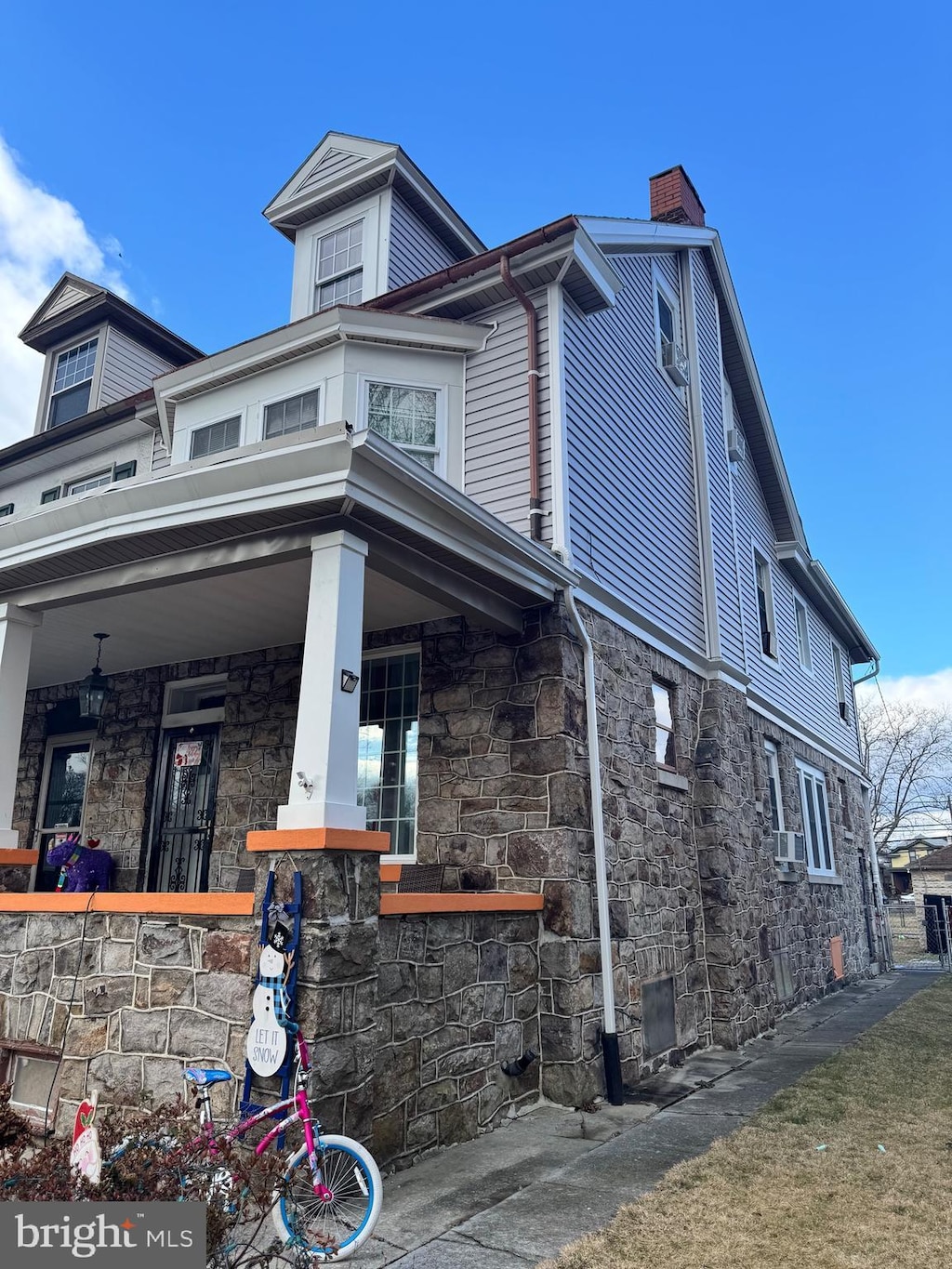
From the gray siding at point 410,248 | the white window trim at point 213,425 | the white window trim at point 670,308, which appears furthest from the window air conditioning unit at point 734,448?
the white window trim at point 213,425

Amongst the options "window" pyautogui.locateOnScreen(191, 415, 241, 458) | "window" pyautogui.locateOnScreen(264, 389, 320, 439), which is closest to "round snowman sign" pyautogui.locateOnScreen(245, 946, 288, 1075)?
"window" pyautogui.locateOnScreen(264, 389, 320, 439)

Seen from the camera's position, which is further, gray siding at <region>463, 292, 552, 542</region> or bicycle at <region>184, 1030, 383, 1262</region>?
gray siding at <region>463, 292, 552, 542</region>

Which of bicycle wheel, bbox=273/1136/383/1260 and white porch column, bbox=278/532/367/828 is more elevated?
white porch column, bbox=278/532/367/828

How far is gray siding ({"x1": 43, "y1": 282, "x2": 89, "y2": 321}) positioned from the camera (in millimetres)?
13000

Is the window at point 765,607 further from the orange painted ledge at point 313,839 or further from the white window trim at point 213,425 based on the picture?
the orange painted ledge at point 313,839

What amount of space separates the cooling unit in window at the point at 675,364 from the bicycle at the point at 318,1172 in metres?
8.55

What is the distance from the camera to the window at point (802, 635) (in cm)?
1462

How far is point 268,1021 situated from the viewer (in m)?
4.00

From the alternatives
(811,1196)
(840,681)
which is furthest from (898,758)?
(811,1196)

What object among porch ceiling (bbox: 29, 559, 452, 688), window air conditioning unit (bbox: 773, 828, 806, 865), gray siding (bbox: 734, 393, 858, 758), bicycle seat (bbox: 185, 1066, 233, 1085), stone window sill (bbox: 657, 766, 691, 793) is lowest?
bicycle seat (bbox: 185, 1066, 233, 1085)

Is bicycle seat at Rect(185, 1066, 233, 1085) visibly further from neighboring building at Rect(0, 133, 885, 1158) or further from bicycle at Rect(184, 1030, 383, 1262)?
neighboring building at Rect(0, 133, 885, 1158)

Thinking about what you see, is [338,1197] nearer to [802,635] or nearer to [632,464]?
[632,464]

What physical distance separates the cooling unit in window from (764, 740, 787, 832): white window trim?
485 cm

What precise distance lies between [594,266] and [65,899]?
20.6 feet
